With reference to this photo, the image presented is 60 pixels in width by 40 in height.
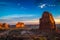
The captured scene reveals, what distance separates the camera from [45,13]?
305 centimetres

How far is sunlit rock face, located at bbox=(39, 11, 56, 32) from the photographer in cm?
302

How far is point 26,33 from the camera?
10.2ft

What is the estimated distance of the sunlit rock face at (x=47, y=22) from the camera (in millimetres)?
3016

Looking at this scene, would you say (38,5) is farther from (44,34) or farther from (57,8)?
(44,34)

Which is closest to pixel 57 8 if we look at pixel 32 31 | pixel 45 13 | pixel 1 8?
pixel 45 13

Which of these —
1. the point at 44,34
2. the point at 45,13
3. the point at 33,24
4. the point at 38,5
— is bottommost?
the point at 44,34

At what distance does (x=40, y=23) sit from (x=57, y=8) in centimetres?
51

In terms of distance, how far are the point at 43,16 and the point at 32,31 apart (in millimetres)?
416

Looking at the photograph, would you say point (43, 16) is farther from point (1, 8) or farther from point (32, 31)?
point (1, 8)

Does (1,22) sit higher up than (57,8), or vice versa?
(57,8)

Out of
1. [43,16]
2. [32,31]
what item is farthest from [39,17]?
[32,31]

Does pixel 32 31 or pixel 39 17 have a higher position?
pixel 39 17

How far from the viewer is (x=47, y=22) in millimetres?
3027

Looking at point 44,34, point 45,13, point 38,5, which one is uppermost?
point 38,5
